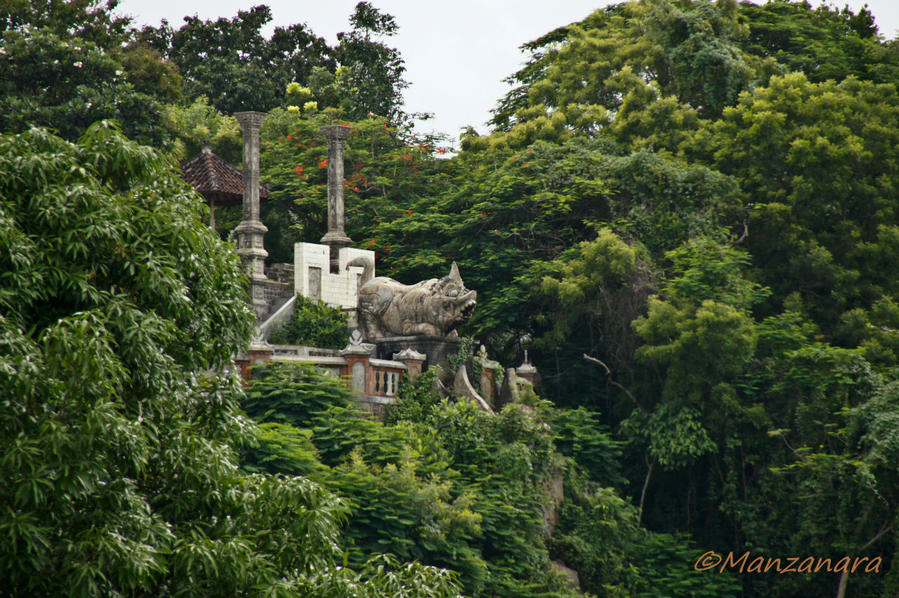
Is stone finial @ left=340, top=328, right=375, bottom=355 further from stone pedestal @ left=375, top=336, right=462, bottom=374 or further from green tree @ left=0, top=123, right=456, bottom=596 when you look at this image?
green tree @ left=0, top=123, right=456, bottom=596

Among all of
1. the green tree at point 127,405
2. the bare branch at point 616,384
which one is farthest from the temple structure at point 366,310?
the green tree at point 127,405

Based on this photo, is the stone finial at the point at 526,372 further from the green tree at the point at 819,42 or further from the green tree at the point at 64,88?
the green tree at the point at 819,42

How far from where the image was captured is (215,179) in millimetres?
29719

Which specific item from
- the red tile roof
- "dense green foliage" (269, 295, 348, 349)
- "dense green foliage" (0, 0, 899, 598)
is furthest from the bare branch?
the red tile roof

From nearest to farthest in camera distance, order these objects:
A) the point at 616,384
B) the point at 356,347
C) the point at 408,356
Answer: the point at 356,347
the point at 408,356
the point at 616,384

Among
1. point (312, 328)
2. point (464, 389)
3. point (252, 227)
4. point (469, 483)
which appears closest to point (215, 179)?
point (252, 227)

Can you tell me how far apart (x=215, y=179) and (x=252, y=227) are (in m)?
4.12

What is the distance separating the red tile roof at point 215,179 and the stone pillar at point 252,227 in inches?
112

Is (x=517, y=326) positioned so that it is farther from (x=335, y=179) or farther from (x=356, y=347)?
(x=356, y=347)

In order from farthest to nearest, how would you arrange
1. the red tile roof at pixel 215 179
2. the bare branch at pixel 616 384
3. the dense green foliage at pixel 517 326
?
the red tile roof at pixel 215 179, the bare branch at pixel 616 384, the dense green foliage at pixel 517 326

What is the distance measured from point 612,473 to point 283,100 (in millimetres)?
24569

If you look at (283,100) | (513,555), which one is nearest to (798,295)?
(513,555)

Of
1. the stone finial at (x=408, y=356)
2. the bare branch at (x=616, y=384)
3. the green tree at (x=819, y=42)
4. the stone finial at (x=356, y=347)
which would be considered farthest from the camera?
the green tree at (x=819, y=42)

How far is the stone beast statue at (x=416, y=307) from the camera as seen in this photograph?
24625mm
